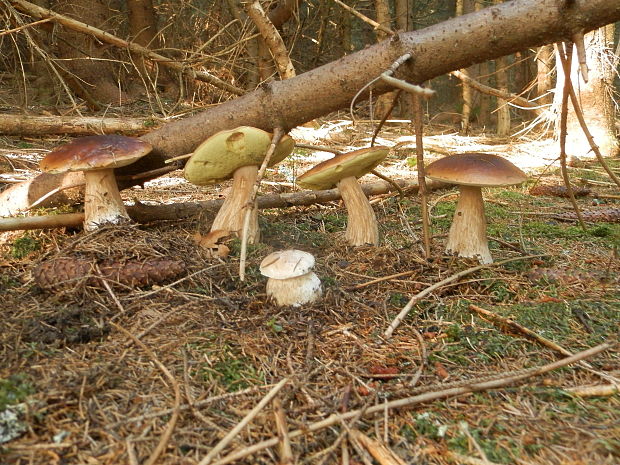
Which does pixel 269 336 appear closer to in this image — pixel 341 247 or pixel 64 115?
pixel 341 247

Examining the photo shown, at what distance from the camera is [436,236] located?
2895 mm

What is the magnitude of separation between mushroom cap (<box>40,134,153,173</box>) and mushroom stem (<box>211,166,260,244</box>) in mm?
615

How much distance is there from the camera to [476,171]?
7.38 ft

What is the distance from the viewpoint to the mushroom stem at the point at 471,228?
8.32ft

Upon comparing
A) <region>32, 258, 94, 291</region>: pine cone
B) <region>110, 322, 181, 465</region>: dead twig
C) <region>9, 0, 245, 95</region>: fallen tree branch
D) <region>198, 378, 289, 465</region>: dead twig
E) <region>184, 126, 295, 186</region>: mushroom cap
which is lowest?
<region>198, 378, 289, 465</region>: dead twig

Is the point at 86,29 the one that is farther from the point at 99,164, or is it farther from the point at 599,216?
the point at 599,216

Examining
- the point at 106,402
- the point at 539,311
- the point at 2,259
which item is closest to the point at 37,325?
the point at 106,402

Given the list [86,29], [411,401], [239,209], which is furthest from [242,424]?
[86,29]

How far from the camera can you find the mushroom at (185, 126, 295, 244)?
246cm

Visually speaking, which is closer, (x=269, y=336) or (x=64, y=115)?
(x=269, y=336)

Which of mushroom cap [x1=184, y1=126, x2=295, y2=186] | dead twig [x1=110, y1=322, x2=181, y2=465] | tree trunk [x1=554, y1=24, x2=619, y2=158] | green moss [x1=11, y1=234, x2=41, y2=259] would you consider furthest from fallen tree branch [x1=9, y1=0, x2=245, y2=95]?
tree trunk [x1=554, y1=24, x2=619, y2=158]

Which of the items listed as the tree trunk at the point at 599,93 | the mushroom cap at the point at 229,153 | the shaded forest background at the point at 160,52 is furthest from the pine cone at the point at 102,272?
the tree trunk at the point at 599,93

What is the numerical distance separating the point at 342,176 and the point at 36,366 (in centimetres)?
195

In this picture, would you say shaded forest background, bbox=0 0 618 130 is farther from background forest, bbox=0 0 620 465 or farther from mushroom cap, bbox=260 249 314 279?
→ mushroom cap, bbox=260 249 314 279
